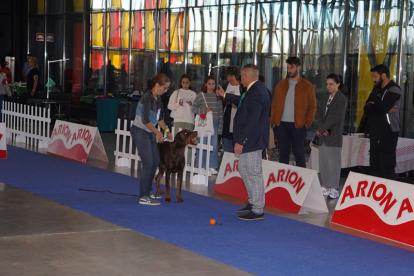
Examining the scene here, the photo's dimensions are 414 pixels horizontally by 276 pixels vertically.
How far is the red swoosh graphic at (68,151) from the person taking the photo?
11.3 meters

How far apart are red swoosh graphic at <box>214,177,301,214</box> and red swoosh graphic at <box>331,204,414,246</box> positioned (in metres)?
0.69

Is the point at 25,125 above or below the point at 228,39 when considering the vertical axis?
below

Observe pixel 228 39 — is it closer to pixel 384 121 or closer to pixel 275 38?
pixel 275 38

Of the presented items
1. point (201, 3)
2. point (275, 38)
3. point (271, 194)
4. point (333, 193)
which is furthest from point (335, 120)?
point (201, 3)

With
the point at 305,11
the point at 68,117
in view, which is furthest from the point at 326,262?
the point at 68,117

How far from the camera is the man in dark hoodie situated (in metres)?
8.16

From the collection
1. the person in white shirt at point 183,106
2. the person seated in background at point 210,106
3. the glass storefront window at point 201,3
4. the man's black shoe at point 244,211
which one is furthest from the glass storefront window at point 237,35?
the man's black shoe at point 244,211

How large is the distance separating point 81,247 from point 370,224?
10.1ft

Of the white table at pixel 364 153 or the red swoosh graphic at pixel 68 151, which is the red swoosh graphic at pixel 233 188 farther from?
the red swoosh graphic at pixel 68 151

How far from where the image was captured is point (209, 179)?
9891 mm

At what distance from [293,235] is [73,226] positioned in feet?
7.53

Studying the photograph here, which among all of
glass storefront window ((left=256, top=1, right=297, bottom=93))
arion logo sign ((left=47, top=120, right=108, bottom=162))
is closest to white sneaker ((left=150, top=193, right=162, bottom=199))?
arion logo sign ((left=47, top=120, right=108, bottom=162))

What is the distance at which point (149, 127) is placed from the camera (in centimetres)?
716

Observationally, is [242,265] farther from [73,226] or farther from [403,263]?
[73,226]
